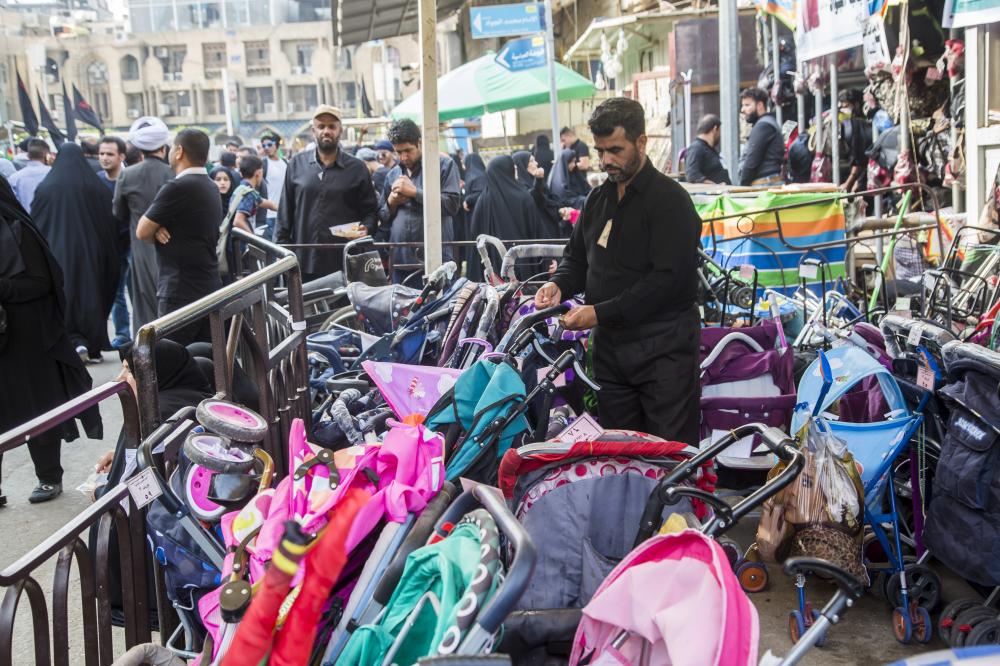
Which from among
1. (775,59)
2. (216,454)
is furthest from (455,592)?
(775,59)

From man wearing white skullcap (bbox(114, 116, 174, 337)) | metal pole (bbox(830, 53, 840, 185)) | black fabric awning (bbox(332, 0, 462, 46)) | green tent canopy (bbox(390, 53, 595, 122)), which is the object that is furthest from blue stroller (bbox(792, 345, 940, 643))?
green tent canopy (bbox(390, 53, 595, 122))

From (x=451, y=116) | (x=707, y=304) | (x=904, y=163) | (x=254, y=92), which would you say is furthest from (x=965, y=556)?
(x=254, y=92)

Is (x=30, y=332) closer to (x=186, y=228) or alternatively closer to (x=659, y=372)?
(x=186, y=228)

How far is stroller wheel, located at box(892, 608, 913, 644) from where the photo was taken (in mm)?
3883

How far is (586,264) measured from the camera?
185 inches

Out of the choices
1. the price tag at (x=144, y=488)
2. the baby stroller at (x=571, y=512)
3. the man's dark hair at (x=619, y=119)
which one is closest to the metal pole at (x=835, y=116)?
the man's dark hair at (x=619, y=119)

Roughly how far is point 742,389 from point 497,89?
41.7 feet

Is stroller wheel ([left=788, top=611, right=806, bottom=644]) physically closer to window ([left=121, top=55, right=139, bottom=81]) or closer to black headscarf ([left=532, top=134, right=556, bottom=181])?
black headscarf ([left=532, top=134, right=556, bottom=181])

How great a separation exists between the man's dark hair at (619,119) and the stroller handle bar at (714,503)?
5.10ft

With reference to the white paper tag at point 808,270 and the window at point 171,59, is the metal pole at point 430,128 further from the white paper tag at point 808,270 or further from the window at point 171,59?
the window at point 171,59

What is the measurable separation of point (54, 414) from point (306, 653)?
1.53 metres

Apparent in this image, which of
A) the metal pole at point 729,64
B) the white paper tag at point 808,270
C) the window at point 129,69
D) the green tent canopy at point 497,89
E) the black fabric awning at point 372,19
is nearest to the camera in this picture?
the white paper tag at point 808,270

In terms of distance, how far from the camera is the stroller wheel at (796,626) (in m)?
3.88

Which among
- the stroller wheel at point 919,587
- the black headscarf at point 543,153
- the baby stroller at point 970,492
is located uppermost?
A: the black headscarf at point 543,153
